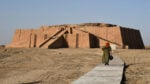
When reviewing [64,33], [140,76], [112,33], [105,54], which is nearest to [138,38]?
[112,33]

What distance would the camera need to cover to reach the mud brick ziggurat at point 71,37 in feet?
111

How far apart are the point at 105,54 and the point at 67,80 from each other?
3997 millimetres

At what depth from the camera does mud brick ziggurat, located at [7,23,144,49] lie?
111ft

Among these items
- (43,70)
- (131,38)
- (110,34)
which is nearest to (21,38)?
(110,34)

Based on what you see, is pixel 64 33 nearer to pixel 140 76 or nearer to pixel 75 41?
pixel 75 41

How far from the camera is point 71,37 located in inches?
1353

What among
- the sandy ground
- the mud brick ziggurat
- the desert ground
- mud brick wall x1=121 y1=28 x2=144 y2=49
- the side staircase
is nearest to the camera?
the desert ground

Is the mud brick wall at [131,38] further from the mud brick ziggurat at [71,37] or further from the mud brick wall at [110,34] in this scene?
the mud brick wall at [110,34]

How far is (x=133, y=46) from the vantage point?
39062 millimetres

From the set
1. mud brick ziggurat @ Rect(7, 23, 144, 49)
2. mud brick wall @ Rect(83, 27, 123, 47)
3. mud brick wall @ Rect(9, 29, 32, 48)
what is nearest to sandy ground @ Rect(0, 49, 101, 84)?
mud brick ziggurat @ Rect(7, 23, 144, 49)

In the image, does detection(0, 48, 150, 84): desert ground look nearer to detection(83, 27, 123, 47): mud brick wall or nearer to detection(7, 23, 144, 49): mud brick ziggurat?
detection(7, 23, 144, 49): mud brick ziggurat

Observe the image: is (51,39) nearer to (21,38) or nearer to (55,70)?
(21,38)

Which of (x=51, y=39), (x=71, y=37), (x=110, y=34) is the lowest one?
(x=51, y=39)

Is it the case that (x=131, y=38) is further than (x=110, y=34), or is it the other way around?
(x=131, y=38)
